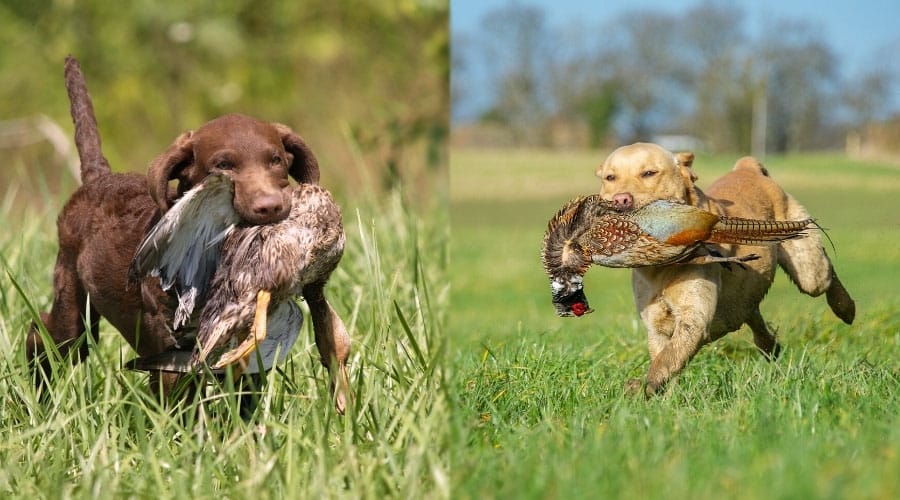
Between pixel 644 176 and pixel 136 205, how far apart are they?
1492mm

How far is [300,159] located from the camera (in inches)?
115

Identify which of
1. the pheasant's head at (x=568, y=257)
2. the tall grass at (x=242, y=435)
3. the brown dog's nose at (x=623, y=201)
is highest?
the brown dog's nose at (x=623, y=201)

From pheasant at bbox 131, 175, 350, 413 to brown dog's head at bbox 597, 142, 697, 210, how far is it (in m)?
0.69

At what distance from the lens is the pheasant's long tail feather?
2.72m

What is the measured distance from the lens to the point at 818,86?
3.32 metres

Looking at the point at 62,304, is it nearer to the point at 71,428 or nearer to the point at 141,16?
the point at 71,428

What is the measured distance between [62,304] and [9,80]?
7.00 metres

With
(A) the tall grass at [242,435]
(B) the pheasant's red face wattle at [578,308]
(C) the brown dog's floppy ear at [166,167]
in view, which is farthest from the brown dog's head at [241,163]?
(B) the pheasant's red face wattle at [578,308]

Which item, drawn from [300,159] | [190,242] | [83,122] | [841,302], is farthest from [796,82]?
[83,122]

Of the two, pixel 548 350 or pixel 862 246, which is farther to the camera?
pixel 548 350

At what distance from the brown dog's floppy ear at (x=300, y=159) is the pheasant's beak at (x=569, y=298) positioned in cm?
71

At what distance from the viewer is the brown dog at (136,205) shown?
271 cm

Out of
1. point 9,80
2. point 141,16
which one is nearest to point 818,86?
point 141,16

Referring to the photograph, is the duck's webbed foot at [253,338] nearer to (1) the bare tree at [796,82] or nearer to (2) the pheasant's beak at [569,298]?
(2) the pheasant's beak at [569,298]
